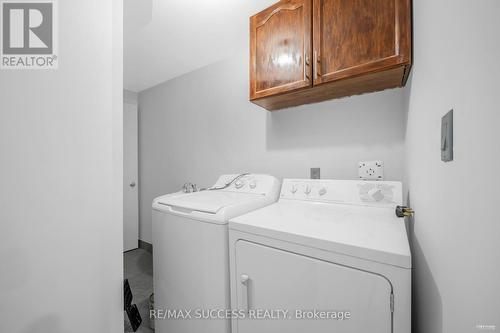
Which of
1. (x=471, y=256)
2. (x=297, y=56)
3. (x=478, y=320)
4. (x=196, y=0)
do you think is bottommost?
(x=478, y=320)

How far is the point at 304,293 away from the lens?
754mm

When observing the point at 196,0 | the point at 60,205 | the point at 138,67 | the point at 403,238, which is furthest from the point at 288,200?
the point at 138,67

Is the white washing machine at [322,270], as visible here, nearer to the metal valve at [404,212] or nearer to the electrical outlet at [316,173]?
the metal valve at [404,212]

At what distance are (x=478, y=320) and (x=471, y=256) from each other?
0.11 metres

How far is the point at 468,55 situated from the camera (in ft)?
1.27

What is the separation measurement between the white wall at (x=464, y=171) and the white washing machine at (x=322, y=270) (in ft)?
0.38

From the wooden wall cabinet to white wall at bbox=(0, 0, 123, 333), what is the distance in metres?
0.98

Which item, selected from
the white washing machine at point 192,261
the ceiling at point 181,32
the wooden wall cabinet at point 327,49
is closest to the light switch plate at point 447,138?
the wooden wall cabinet at point 327,49

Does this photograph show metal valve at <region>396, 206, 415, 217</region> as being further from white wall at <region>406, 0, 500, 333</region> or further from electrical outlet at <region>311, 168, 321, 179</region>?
electrical outlet at <region>311, 168, 321, 179</region>

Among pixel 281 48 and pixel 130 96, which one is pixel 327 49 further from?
pixel 130 96

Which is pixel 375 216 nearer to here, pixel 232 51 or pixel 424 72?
pixel 424 72

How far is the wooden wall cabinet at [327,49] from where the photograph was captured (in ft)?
3.22

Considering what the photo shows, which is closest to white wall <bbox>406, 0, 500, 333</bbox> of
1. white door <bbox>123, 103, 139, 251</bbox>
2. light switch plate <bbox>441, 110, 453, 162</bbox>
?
light switch plate <bbox>441, 110, 453, 162</bbox>

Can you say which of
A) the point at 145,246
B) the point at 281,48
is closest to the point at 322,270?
the point at 281,48
